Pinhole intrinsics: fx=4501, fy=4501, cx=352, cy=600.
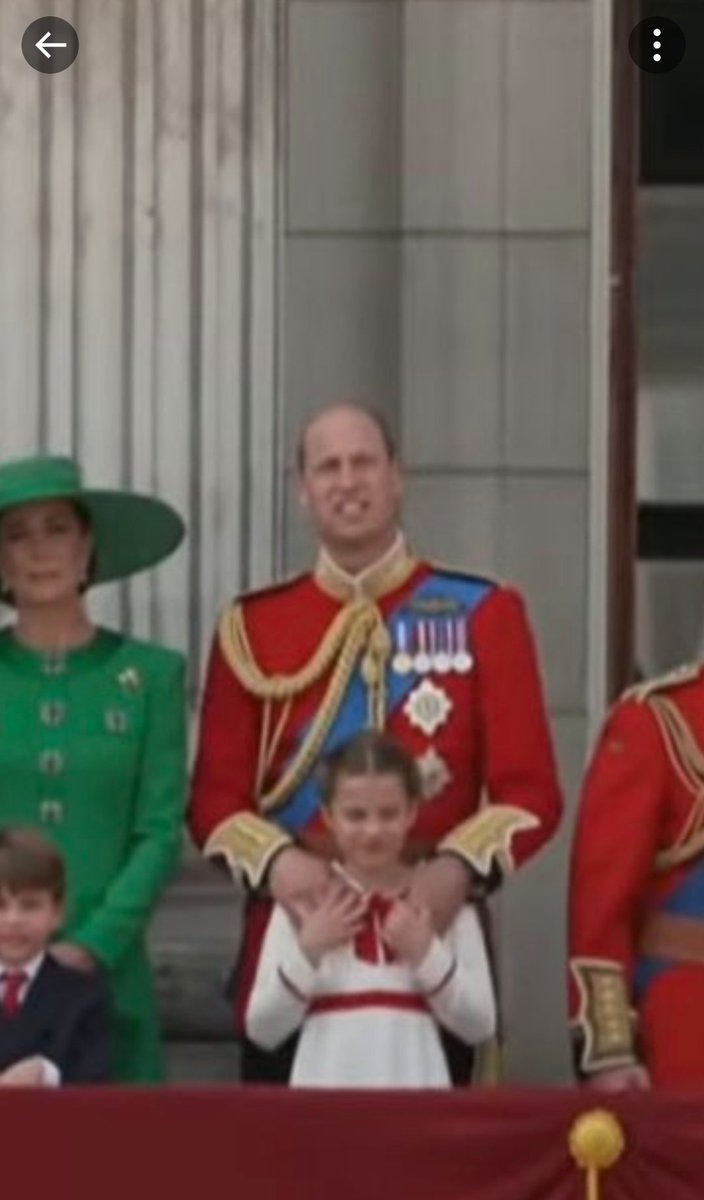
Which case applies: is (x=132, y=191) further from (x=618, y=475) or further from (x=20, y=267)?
(x=618, y=475)

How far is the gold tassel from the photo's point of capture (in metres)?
6.81

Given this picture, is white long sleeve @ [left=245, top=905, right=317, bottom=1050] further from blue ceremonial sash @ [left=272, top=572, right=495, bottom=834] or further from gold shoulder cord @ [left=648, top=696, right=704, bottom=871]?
gold shoulder cord @ [left=648, top=696, right=704, bottom=871]

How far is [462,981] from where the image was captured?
24.7 feet

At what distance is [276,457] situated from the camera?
1004cm

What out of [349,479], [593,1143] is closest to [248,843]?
[349,479]

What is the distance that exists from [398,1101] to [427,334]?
333cm

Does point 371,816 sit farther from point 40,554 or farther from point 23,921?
point 40,554

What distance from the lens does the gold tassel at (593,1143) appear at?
6809 millimetres

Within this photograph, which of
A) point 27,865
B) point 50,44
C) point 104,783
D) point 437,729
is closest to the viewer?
point 27,865

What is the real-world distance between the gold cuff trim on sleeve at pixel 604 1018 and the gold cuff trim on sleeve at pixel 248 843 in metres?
0.57

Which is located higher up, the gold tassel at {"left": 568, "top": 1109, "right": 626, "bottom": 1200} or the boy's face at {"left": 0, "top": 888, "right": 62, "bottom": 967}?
the boy's face at {"left": 0, "top": 888, "right": 62, "bottom": 967}

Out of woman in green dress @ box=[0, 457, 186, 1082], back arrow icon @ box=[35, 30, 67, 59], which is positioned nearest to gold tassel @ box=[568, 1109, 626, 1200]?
woman in green dress @ box=[0, 457, 186, 1082]

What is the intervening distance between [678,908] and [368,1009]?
0.55 meters

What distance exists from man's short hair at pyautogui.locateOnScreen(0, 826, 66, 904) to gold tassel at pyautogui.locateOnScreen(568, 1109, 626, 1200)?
109 centimetres
